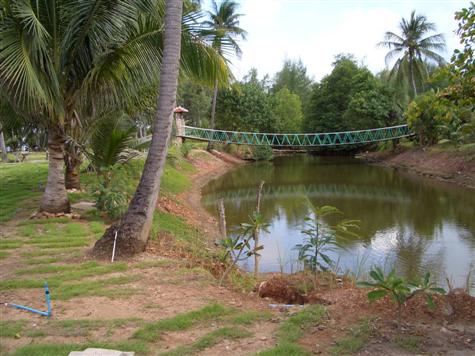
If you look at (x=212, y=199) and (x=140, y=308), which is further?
(x=212, y=199)

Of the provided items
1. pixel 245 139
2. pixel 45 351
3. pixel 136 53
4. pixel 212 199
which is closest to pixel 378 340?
pixel 45 351

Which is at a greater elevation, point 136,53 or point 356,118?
point 356,118

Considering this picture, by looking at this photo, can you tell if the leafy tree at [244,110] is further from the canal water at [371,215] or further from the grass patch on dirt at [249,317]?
the grass patch on dirt at [249,317]

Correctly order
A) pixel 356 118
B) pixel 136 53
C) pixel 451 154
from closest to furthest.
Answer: pixel 136 53, pixel 451 154, pixel 356 118

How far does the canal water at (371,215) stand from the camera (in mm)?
7793

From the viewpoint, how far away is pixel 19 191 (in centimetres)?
1045

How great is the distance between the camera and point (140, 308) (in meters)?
4.07

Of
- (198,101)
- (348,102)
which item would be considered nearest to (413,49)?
(348,102)

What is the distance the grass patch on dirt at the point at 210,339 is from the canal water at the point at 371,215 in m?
2.39

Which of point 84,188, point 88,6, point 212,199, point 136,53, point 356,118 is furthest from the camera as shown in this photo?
point 356,118

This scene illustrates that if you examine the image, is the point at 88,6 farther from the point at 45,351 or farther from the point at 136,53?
the point at 45,351

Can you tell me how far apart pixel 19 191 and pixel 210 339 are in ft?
28.7

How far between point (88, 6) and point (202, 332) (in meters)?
5.25

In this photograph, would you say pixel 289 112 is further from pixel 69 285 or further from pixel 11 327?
pixel 11 327
